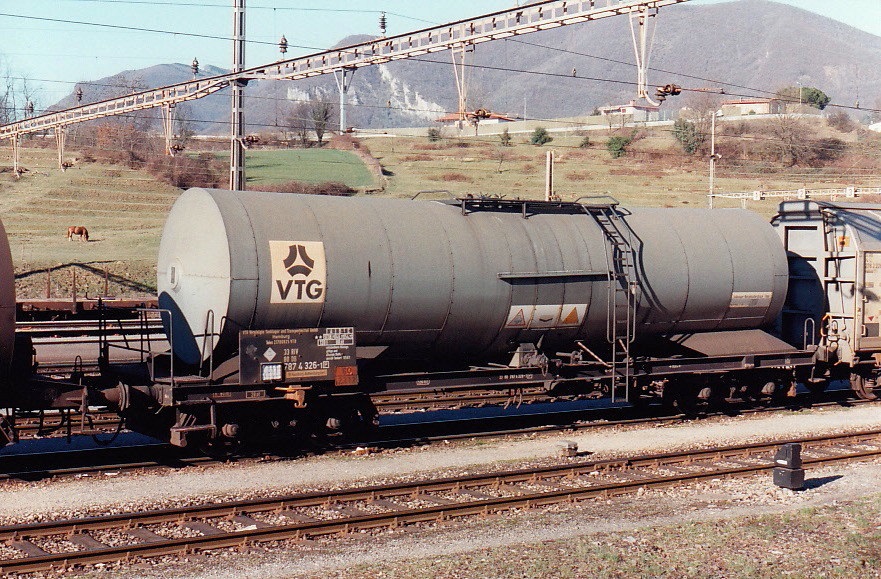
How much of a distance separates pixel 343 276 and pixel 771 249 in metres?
10.0

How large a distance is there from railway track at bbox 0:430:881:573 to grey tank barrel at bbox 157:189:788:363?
10.1ft

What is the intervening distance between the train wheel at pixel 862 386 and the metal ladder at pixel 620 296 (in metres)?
6.85

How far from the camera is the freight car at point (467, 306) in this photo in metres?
14.7

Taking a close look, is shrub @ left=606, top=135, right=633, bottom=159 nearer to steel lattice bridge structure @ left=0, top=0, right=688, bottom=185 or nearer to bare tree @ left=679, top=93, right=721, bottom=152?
bare tree @ left=679, top=93, right=721, bottom=152

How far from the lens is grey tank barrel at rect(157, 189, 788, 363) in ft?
48.2

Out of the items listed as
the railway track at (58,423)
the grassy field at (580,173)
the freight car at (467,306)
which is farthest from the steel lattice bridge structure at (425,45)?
the grassy field at (580,173)

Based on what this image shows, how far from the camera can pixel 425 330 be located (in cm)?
1609

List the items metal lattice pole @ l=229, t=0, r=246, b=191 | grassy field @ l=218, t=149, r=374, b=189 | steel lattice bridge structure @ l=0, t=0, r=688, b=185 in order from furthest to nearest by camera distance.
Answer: grassy field @ l=218, t=149, r=374, b=189, metal lattice pole @ l=229, t=0, r=246, b=191, steel lattice bridge structure @ l=0, t=0, r=688, b=185

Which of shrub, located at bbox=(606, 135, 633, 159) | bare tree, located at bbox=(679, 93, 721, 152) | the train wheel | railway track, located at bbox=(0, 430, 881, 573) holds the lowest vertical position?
railway track, located at bbox=(0, 430, 881, 573)

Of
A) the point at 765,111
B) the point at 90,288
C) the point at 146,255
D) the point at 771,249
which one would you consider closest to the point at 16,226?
the point at 146,255

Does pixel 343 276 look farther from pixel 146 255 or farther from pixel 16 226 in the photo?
pixel 16 226

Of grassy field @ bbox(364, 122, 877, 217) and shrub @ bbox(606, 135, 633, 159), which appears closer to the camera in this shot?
grassy field @ bbox(364, 122, 877, 217)

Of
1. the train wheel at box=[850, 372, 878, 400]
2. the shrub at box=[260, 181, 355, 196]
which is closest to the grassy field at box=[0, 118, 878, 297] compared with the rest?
the shrub at box=[260, 181, 355, 196]

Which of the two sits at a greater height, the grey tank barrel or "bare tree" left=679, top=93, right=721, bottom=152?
"bare tree" left=679, top=93, right=721, bottom=152
